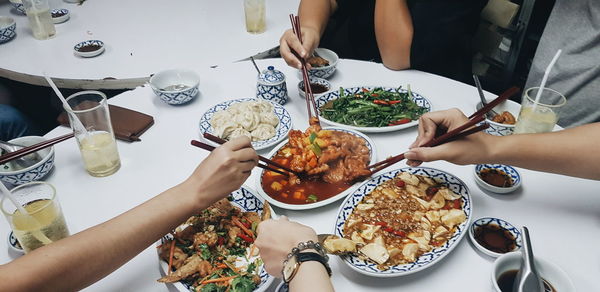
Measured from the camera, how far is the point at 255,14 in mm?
3338

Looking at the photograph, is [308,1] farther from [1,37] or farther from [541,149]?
[1,37]

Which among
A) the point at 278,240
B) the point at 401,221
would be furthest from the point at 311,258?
the point at 401,221

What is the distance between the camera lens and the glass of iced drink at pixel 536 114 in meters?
2.04

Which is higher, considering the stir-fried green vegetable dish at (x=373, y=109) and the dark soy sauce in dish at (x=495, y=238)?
the dark soy sauce in dish at (x=495, y=238)

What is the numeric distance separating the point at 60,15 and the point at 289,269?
358 centimetres

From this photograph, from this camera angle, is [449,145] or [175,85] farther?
[175,85]

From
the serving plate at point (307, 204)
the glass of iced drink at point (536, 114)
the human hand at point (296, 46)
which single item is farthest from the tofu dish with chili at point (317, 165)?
the glass of iced drink at point (536, 114)

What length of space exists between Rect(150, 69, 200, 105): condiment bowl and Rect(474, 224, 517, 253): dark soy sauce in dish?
1.73 m

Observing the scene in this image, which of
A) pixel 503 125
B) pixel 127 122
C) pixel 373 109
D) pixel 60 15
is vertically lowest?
pixel 60 15

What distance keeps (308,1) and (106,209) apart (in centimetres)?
216

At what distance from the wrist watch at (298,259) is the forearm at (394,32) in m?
1.79

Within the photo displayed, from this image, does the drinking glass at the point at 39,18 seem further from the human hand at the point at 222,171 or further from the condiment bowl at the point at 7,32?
the human hand at the point at 222,171

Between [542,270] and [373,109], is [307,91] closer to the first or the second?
[373,109]

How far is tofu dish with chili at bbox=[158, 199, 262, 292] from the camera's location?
1.44 meters
